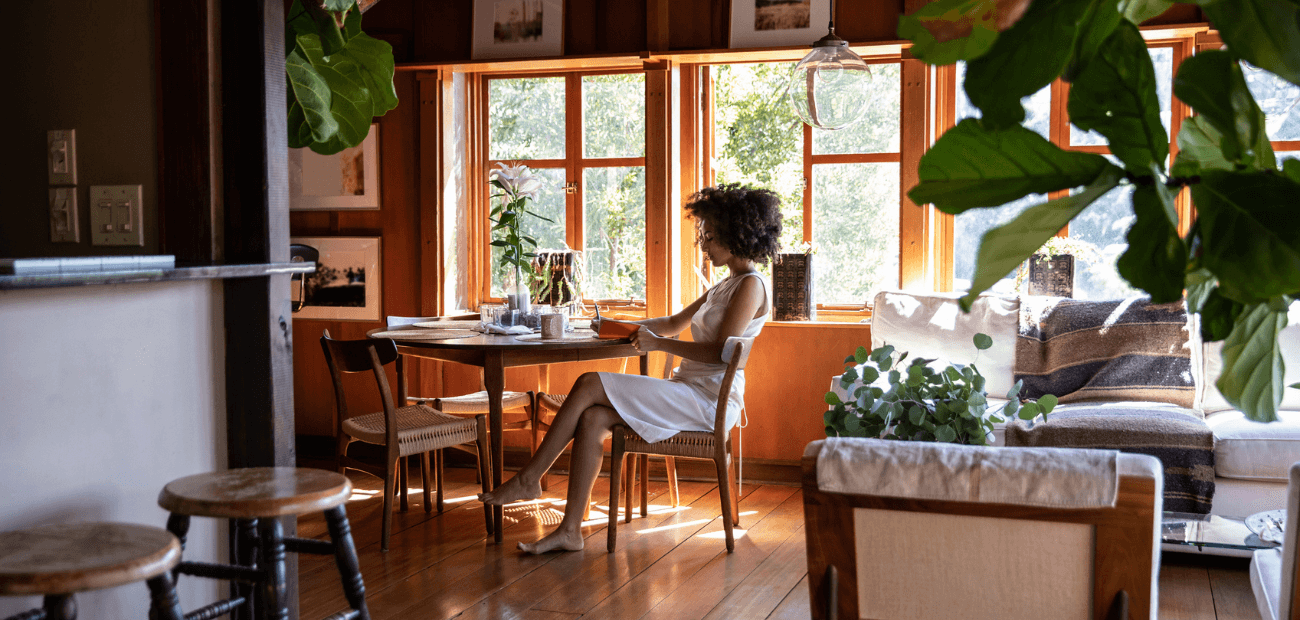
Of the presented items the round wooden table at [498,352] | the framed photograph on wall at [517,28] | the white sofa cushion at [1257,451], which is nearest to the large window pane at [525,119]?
the framed photograph on wall at [517,28]

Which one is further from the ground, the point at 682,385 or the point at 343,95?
the point at 343,95

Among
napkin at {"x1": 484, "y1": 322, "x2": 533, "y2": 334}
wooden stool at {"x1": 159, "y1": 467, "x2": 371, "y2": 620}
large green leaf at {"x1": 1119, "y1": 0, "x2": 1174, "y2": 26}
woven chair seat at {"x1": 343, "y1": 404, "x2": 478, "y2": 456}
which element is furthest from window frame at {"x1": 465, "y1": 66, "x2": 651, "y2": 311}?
large green leaf at {"x1": 1119, "y1": 0, "x2": 1174, "y2": 26}

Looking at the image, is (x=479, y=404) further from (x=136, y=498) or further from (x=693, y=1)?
(x=136, y=498)

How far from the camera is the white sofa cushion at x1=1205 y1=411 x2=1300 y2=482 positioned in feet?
11.2

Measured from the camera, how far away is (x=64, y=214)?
76.6 inches

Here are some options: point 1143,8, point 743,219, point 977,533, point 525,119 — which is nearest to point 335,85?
point 977,533

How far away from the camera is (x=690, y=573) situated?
344 centimetres

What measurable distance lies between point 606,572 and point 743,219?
4.86 feet

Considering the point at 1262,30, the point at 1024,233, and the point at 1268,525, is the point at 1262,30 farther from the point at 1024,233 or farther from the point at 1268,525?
the point at 1268,525

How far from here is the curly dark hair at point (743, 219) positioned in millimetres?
4020

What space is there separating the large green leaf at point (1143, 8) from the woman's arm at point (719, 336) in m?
3.42

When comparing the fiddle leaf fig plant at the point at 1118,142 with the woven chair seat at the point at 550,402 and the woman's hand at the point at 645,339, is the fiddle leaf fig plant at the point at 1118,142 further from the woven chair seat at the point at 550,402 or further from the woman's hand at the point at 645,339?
the woven chair seat at the point at 550,402

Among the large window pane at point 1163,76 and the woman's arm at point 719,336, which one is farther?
the large window pane at point 1163,76

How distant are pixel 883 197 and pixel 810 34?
0.84 meters
